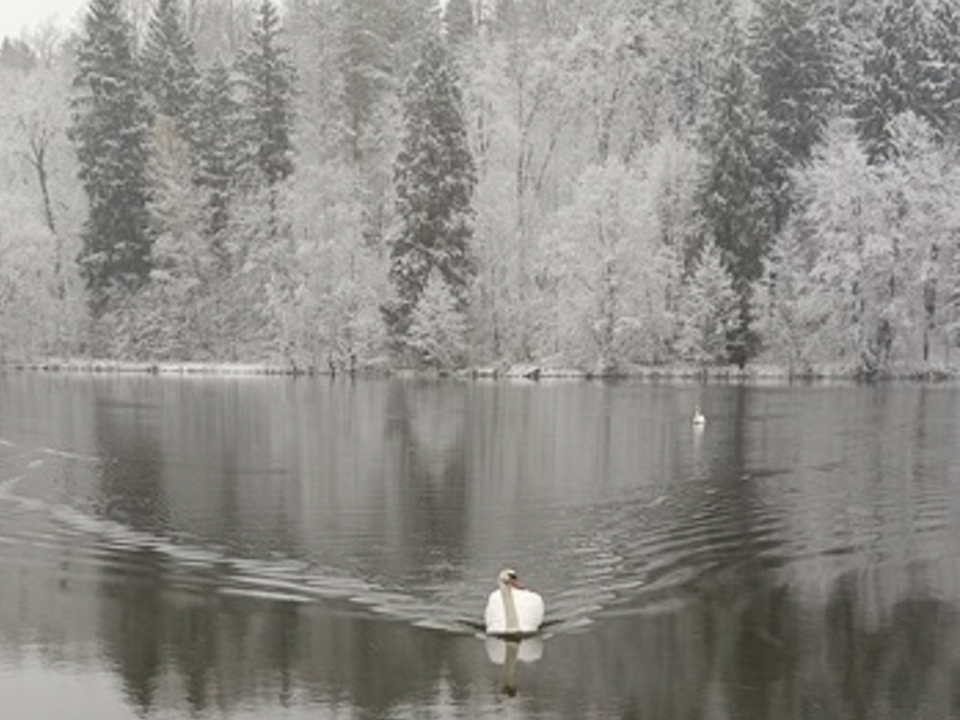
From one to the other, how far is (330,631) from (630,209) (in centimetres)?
5845

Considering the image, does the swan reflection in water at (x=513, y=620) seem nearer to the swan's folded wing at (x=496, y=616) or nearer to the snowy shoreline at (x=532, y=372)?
the swan's folded wing at (x=496, y=616)

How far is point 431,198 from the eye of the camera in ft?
257

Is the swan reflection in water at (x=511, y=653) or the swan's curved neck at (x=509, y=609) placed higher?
the swan's curved neck at (x=509, y=609)

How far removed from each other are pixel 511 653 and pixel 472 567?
5.55 metres

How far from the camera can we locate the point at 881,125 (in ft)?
263

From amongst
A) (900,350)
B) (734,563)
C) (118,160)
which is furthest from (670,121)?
(734,563)

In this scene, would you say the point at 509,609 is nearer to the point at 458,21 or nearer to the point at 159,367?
the point at 159,367

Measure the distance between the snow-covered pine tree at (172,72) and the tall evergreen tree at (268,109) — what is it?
4540 millimetres

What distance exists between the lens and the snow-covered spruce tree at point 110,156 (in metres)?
86.3

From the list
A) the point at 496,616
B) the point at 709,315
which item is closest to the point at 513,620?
the point at 496,616

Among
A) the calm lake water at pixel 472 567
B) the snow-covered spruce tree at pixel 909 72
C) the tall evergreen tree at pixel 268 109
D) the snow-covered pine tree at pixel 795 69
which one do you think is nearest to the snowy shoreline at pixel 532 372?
the tall evergreen tree at pixel 268 109

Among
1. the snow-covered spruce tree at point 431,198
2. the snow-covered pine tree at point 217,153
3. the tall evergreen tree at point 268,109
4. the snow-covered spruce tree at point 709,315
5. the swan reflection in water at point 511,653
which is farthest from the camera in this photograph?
the snow-covered pine tree at point 217,153

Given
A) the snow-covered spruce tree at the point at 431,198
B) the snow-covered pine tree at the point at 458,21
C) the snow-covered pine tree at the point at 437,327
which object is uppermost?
the snow-covered pine tree at the point at 458,21

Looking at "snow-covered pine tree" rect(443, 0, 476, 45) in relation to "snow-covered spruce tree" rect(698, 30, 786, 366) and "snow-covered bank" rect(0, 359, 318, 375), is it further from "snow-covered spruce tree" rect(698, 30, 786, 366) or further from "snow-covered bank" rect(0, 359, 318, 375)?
"snow-covered bank" rect(0, 359, 318, 375)
